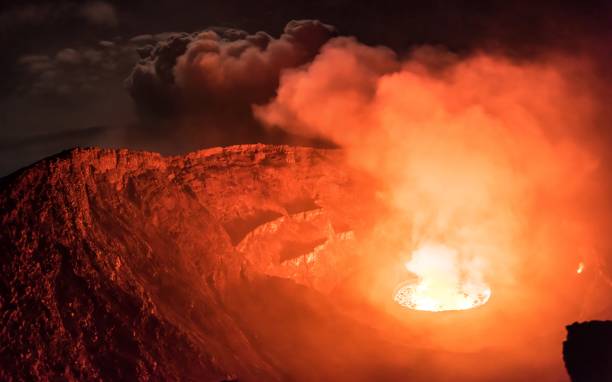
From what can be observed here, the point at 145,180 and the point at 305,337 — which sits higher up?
the point at 145,180

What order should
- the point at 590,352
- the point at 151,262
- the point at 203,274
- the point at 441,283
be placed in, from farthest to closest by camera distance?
1. the point at 441,283
2. the point at 203,274
3. the point at 151,262
4. the point at 590,352

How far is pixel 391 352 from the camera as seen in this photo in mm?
41062

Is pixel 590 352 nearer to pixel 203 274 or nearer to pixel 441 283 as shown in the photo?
pixel 203 274

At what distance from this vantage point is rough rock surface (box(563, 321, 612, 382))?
64.8 ft

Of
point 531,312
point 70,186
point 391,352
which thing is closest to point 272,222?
point 391,352

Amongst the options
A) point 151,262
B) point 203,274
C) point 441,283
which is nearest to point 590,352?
point 151,262

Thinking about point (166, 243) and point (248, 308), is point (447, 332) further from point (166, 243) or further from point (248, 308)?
point (166, 243)

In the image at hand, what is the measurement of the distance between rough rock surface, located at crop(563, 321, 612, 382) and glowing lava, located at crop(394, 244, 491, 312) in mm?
28684

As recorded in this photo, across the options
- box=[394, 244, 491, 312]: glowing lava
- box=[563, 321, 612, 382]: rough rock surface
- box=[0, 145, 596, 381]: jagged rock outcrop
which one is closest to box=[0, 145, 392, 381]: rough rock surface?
box=[0, 145, 596, 381]: jagged rock outcrop

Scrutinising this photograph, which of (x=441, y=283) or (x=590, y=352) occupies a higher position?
(x=441, y=283)

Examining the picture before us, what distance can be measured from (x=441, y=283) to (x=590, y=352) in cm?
3373

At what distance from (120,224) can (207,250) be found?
7.98m

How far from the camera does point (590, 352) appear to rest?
20.2 meters

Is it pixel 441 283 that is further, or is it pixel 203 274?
pixel 441 283
